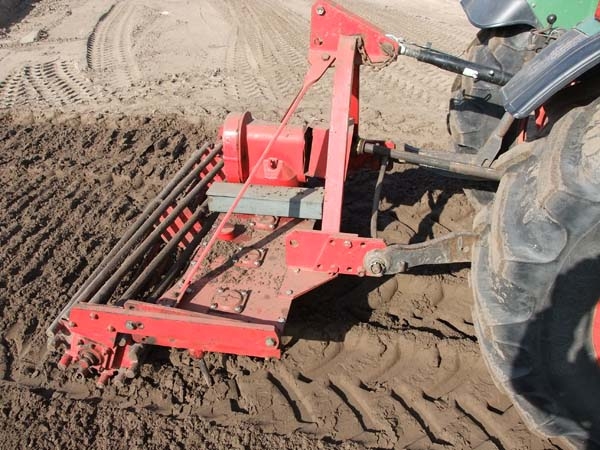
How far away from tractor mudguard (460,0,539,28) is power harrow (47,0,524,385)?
55cm

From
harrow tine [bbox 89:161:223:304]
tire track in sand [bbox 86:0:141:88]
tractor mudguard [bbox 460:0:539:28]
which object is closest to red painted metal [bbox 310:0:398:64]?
tractor mudguard [bbox 460:0:539:28]

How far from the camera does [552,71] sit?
1.85 m

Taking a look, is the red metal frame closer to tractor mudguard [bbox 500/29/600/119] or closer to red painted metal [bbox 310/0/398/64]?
red painted metal [bbox 310/0/398/64]

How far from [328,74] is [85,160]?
12.0 feet

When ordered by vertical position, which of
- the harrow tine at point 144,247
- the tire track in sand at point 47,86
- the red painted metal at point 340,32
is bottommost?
the tire track in sand at point 47,86

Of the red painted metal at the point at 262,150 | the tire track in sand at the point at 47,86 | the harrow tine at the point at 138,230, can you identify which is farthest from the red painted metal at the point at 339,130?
the tire track in sand at the point at 47,86

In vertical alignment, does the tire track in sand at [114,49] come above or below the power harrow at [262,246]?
below

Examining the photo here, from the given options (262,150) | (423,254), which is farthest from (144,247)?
(423,254)

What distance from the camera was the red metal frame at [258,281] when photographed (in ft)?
7.50

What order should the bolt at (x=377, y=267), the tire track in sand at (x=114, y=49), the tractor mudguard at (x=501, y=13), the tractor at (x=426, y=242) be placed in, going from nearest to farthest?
the tractor at (x=426, y=242)
the bolt at (x=377, y=267)
the tractor mudguard at (x=501, y=13)
the tire track in sand at (x=114, y=49)

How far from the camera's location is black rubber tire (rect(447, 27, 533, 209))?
2967mm

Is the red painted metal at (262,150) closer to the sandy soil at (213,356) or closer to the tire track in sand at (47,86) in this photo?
the sandy soil at (213,356)

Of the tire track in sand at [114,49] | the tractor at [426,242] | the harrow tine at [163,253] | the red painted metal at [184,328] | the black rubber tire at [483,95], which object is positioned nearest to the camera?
the tractor at [426,242]

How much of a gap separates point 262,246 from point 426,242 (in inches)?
38.2
